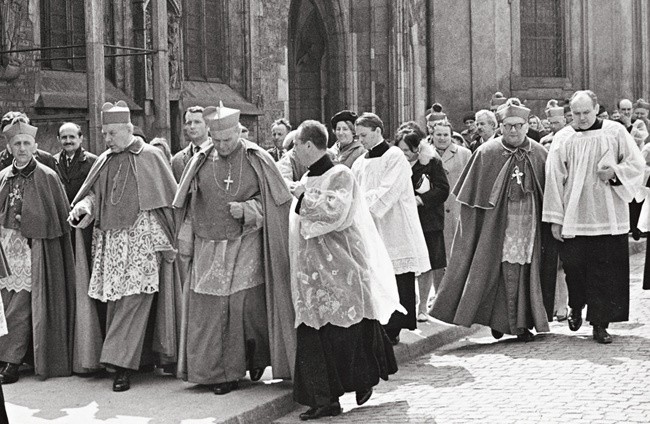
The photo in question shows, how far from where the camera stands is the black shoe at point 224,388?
26.2ft

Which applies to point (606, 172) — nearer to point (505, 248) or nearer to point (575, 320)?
point (505, 248)

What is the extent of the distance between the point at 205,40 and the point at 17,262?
9558 mm

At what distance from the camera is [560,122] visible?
13641 mm

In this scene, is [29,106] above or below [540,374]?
above

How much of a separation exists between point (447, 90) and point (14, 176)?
17.5 metres

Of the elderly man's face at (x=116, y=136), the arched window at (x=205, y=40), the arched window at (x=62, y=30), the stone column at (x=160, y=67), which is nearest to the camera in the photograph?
the elderly man's face at (x=116, y=136)

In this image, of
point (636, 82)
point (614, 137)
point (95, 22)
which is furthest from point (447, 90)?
point (614, 137)

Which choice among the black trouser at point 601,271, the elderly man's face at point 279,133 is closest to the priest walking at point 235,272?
the black trouser at point 601,271

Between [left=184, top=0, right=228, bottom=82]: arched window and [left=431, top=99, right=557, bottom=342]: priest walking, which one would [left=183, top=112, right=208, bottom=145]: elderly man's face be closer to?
[left=431, top=99, right=557, bottom=342]: priest walking

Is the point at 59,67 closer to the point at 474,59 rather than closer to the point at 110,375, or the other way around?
the point at 110,375

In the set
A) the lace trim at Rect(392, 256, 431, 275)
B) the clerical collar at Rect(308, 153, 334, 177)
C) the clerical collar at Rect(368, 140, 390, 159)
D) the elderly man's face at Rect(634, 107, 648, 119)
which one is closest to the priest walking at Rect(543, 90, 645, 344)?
the lace trim at Rect(392, 256, 431, 275)

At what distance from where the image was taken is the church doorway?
21359 mm

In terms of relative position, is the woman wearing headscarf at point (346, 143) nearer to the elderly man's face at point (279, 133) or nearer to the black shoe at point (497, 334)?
the black shoe at point (497, 334)

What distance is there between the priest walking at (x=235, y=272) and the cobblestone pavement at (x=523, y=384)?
1.91 ft
